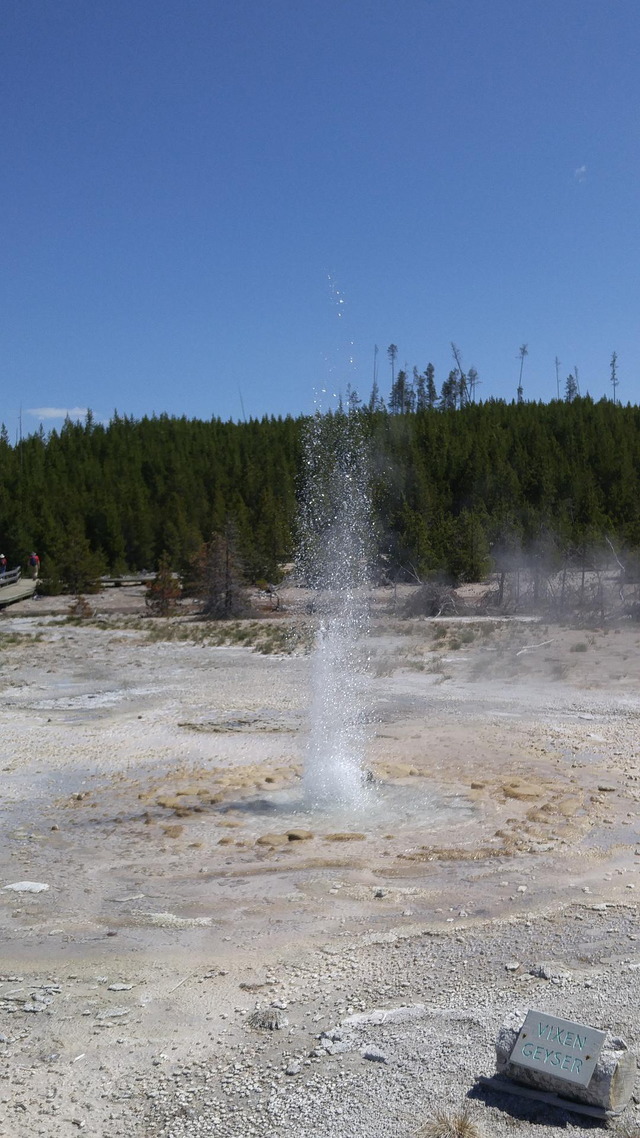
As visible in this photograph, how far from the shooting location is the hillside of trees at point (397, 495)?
35.2 meters

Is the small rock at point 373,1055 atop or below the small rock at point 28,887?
atop

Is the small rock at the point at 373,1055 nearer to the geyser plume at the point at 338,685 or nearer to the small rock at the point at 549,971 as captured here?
the small rock at the point at 549,971

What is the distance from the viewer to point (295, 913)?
25.1 ft

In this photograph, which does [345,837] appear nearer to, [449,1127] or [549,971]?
[549,971]

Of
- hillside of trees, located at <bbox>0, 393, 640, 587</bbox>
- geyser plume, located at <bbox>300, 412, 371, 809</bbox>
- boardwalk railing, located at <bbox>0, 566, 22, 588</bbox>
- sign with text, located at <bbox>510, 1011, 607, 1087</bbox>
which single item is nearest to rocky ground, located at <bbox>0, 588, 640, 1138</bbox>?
sign with text, located at <bbox>510, 1011, 607, 1087</bbox>

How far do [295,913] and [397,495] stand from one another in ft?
120

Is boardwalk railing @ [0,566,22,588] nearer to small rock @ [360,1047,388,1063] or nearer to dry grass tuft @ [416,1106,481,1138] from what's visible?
small rock @ [360,1047,388,1063]

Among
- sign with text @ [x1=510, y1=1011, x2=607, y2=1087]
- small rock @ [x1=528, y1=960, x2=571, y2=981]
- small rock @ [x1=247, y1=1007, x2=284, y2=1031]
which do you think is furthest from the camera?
small rock @ [x1=528, y1=960, x2=571, y2=981]

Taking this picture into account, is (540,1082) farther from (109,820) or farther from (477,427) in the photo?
(477,427)

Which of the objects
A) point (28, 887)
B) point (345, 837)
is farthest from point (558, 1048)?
point (28, 887)

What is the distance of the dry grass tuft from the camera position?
179 inches

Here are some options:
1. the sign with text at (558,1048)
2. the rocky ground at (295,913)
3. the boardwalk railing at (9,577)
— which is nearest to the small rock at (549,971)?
the rocky ground at (295,913)

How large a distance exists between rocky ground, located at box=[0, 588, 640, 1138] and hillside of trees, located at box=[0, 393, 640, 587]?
742 inches

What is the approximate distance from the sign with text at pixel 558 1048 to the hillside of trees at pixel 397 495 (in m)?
26.8
